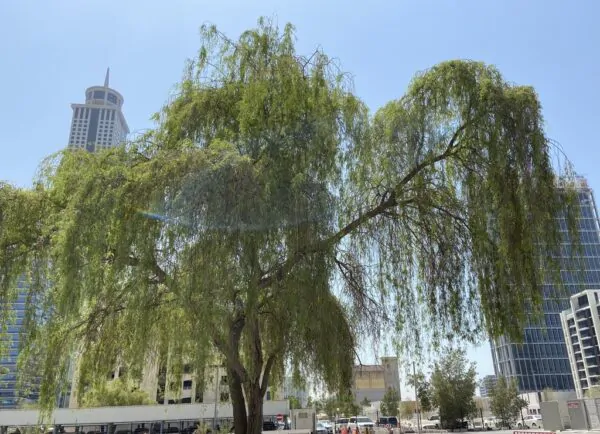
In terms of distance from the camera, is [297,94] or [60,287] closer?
[60,287]

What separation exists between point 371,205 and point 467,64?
3.78 metres

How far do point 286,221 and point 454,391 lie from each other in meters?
42.4

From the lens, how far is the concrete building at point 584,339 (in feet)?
336

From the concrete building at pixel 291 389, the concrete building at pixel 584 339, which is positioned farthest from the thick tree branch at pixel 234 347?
the concrete building at pixel 584 339

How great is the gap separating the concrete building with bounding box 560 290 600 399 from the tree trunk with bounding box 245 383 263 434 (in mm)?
105147

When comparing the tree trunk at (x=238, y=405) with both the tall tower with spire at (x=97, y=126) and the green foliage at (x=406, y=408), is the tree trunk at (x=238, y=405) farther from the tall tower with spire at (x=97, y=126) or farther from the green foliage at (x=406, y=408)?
the green foliage at (x=406, y=408)

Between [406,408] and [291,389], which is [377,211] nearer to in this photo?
[291,389]

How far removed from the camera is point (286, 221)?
31.1 ft

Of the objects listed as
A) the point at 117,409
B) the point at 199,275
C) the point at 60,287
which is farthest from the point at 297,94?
the point at 117,409

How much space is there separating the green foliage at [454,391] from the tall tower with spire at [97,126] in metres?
34.8

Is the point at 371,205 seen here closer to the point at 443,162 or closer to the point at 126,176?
the point at 443,162

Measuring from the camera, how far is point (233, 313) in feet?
33.7

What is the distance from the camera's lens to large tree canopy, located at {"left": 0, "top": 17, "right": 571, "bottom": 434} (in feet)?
A: 30.5

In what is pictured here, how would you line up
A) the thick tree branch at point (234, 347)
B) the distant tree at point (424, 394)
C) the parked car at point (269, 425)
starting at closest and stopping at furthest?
the thick tree branch at point (234, 347) → the parked car at point (269, 425) → the distant tree at point (424, 394)
